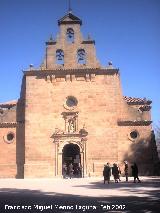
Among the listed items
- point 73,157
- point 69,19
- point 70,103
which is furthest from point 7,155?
point 69,19

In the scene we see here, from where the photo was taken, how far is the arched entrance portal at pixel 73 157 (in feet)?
103

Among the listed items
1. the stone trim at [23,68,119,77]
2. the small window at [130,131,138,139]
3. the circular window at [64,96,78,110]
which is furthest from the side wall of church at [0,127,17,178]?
the small window at [130,131,138,139]

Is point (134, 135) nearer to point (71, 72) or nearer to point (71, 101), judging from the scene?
point (71, 101)

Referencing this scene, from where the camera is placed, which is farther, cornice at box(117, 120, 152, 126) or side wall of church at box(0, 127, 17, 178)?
cornice at box(117, 120, 152, 126)

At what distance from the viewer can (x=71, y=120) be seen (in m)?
31.2

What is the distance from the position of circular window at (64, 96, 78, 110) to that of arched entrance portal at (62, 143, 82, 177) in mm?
3376

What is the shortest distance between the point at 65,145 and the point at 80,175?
2.95 m

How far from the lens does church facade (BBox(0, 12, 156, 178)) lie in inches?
A: 1201

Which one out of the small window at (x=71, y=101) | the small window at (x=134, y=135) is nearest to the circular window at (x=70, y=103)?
the small window at (x=71, y=101)

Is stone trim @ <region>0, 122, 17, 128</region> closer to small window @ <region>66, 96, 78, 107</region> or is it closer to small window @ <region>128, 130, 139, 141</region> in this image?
small window @ <region>66, 96, 78, 107</region>

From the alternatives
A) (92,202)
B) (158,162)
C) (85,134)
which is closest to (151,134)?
(158,162)

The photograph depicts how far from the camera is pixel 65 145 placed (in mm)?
30906

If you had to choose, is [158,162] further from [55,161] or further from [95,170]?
[55,161]

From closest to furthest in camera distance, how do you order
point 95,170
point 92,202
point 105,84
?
point 92,202 < point 95,170 < point 105,84
